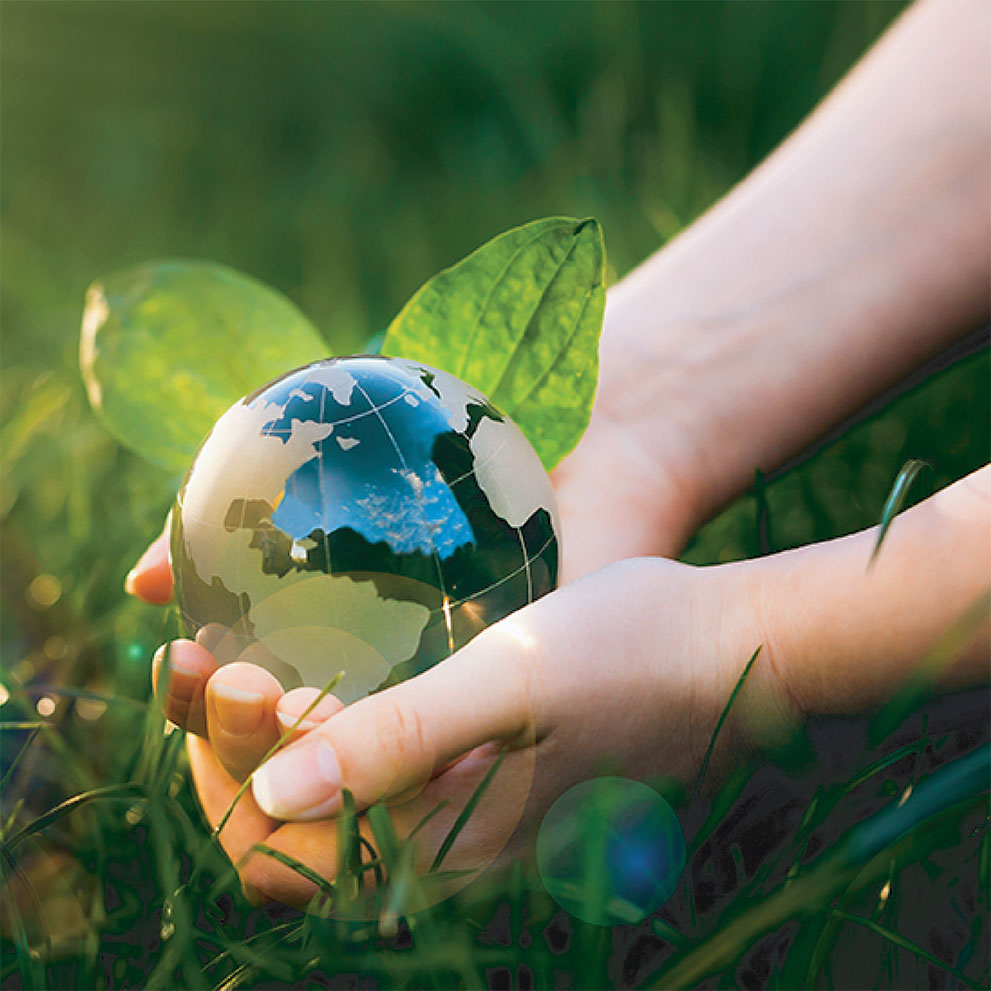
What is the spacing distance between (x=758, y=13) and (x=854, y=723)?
109 inches

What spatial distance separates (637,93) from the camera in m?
3.32

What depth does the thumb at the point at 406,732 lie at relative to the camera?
847 millimetres

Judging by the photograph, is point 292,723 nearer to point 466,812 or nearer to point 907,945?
point 466,812

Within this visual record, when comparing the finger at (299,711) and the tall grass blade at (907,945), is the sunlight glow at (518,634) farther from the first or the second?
the tall grass blade at (907,945)

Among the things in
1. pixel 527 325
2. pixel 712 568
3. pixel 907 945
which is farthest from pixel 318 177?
pixel 907 945

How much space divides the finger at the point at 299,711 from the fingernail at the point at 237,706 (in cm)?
2

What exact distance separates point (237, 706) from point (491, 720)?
221 millimetres

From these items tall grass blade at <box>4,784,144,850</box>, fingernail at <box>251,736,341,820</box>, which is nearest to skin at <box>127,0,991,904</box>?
fingernail at <box>251,736,341,820</box>

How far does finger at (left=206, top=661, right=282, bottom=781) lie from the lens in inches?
35.9

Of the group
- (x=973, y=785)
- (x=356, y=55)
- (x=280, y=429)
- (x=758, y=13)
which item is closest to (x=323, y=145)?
(x=356, y=55)

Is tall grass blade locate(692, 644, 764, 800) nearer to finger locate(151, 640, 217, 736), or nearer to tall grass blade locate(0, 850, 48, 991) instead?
finger locate(151, 640, 217, 736)

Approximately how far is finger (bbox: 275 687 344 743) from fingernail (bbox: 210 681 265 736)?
0.02 meters

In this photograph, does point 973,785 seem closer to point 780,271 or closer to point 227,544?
point 227,544

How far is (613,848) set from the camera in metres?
0.99
